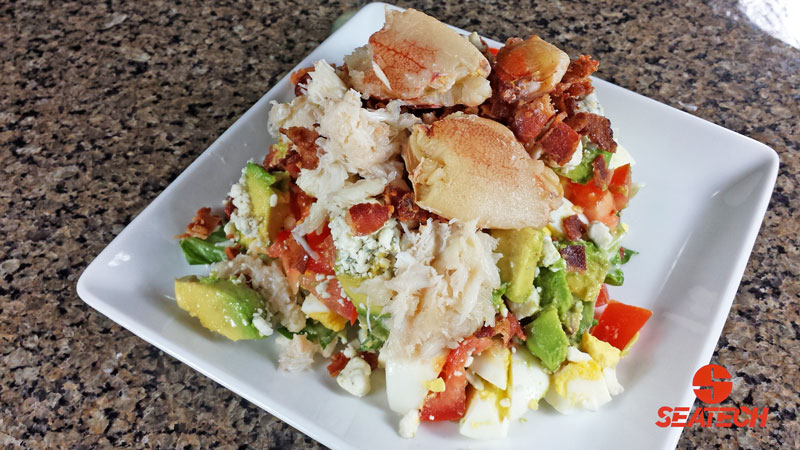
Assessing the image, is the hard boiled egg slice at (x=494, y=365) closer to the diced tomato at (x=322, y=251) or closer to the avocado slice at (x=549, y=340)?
the avocado slice at (x=549, y=340)

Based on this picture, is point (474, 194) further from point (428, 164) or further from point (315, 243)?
point (315, 243)

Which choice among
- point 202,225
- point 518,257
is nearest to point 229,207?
point 202,225

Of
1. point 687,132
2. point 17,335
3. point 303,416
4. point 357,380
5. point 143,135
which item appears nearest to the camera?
point 303,416

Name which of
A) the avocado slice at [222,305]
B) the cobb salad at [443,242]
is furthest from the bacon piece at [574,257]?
the avocado slice at [222,305]

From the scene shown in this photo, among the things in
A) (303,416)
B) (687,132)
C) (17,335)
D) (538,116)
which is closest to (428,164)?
(538,116)

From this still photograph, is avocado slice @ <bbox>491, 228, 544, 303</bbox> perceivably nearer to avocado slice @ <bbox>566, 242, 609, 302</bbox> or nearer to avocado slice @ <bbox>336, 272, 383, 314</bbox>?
avocado slice @ <bbox>566, 242, 609, 302</bbox>

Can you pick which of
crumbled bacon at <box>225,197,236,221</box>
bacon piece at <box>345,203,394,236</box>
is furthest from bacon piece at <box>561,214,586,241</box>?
crumbled bacon at <box>225,197,236,221</box>
